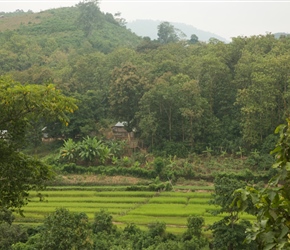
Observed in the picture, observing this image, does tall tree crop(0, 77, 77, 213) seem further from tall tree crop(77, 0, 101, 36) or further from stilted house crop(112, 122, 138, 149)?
tall tree crop(77, 0, 101, 36)

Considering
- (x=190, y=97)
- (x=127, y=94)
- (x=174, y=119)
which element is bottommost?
(x=174, y=119)

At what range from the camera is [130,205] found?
76.2 feet

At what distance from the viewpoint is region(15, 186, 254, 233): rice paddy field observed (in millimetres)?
20562

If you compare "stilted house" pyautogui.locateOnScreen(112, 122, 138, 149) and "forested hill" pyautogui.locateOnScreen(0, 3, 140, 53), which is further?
"forested hill" pyautogui.locateOnScreen(0, 3, 140, 53)

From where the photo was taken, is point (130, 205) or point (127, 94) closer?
point (130, 205)

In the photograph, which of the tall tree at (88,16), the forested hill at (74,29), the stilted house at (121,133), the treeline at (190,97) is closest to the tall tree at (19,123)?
the treeline at (190,97)

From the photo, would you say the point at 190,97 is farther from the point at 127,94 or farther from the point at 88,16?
the point at 88,16

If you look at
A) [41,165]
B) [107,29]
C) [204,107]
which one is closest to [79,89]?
[204,107]

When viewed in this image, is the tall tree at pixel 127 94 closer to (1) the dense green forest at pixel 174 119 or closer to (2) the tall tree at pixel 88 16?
(1) the dense green forest at pixel 174 119

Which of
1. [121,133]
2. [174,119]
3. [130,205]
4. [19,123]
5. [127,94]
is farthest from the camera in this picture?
[121,133]

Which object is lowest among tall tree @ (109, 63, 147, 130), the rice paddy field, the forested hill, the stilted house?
the rice paddy field

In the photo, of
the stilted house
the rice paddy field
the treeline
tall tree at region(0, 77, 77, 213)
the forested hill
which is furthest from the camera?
the forested hill

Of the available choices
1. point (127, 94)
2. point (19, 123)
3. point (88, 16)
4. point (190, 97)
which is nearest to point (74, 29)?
point (88, 16)

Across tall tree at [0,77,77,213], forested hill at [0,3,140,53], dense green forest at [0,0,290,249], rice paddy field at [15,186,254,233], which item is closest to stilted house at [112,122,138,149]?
dense green forest at [0,0,290,249]
